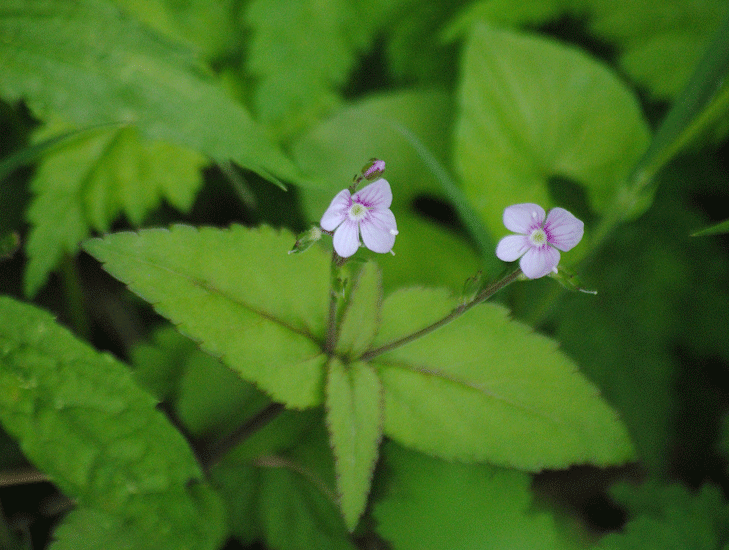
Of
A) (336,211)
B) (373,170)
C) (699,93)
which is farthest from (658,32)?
(336,211)

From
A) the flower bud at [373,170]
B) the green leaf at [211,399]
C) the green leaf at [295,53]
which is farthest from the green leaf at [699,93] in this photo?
the green leaf at [211,399]

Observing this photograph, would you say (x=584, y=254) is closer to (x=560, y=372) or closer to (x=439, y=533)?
(x=560, y=372)

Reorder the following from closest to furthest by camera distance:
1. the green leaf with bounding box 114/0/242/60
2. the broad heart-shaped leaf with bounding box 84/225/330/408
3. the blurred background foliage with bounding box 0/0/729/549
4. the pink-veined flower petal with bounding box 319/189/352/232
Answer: the pink-veined flower petal with bounding box 319/189/352/232
the broad heart-shaped leaf with bounding box 84/225/330/408
the blurred background foliage with bounding box 0/0/729/549
the green leaf with bounding box 114/0/242/60

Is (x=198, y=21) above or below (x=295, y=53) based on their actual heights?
above

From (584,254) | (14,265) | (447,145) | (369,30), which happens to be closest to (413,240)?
(447,145)

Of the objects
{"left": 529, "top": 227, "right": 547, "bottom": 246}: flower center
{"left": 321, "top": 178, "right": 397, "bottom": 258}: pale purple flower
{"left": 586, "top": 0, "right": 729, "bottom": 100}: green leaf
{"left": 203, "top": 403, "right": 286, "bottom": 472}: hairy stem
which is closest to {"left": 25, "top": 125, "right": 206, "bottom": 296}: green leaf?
{"left": 203, "top": 403, "right": 286, "bottom": 472}: hairy stem

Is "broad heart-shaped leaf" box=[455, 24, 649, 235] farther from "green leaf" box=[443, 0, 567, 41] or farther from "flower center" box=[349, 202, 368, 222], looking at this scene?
"flower center" box=[349, 202, 368, 222]

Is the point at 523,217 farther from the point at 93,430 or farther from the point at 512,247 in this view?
the point at 93,430
